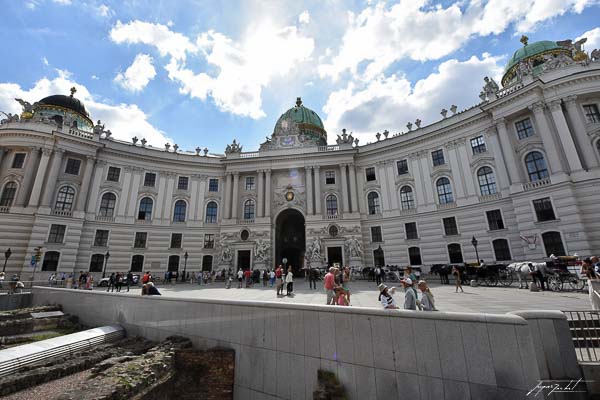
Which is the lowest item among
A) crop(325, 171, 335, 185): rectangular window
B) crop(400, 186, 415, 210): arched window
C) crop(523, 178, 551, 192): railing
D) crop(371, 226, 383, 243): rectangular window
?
crop(371, 226, 383, 243): rectangular window

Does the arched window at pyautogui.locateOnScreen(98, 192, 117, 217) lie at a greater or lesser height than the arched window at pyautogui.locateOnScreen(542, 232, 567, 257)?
greater

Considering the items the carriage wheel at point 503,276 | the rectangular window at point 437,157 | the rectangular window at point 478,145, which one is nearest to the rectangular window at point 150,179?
the rectangular window at point 437,157


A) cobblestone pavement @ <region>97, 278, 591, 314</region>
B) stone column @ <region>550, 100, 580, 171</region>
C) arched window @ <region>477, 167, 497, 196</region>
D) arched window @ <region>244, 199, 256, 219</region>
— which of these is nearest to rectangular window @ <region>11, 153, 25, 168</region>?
arched window @ <region>244, 199, 256, 219</region>

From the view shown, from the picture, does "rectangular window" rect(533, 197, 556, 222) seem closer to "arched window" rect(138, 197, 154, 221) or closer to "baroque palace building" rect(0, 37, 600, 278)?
"baroque palace building" rect(0, 37, 600, 278)

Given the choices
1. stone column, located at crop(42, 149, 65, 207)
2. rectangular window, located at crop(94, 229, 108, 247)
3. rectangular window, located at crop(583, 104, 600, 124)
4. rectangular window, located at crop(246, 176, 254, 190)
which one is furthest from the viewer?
rectangular window, located at crop(246, 176, 254, 190)

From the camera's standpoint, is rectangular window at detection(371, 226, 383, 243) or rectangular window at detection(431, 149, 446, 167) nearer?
rectangular window at detection(431, 149, 446, 167)

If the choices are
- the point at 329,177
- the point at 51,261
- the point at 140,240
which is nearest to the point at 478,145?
the point at 329,177

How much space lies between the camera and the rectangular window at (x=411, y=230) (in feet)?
99.4

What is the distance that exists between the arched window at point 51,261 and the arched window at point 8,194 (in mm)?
7204

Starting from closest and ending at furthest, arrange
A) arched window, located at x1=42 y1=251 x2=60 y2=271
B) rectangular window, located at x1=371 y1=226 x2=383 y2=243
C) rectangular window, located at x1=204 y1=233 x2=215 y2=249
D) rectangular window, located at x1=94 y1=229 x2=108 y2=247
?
arched window, located at x1=42 y1=251 x2=60 y2=271 < rectangular window, located at x1=94 y1=229 x2=108 y2=247 < rectangular window, located at x1=371 y1=226 x2=383 y2=243 < rectangular window, located at x1=204 y1=233 x2=215 y2=249

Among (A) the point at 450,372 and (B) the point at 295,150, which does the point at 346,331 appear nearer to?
(A) the point at 450,372

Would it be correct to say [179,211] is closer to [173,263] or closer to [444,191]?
[173,263]

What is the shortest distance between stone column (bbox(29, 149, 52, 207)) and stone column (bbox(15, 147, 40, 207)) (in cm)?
67

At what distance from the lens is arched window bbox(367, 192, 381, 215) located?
1334 inches
